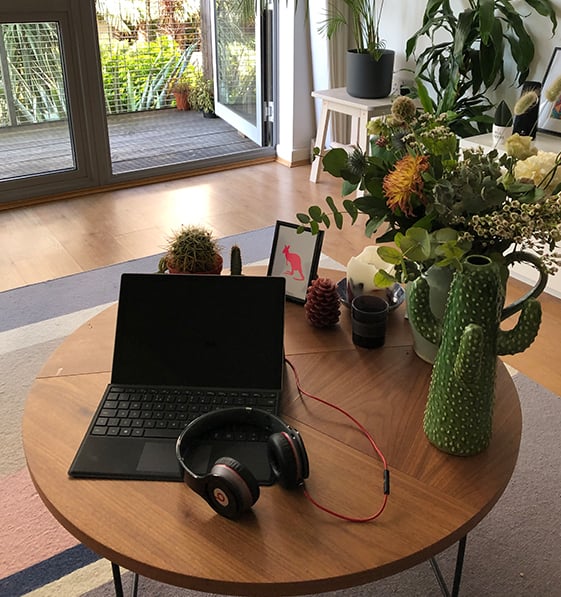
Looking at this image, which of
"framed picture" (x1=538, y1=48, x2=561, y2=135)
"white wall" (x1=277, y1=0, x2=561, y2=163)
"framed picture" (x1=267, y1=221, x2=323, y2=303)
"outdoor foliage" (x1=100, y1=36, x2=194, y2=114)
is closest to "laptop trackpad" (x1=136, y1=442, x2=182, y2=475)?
"framed picture" (x1=267, y1=221, x2=323, y2=303)

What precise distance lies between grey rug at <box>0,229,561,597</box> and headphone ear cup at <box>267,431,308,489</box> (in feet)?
1.83

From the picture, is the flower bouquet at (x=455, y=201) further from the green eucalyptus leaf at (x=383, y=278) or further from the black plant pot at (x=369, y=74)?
the black plant pot at (x=369, y=74)

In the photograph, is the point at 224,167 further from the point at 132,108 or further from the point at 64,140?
the point at 132,108

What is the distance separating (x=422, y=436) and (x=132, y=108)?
4.57 m

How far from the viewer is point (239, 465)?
2.99ft

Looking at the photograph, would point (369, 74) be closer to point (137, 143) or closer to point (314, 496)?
point (137, 143)

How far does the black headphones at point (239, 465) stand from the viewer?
90 centimetres

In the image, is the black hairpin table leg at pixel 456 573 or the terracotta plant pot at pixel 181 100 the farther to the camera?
the terracotta plant pot at pixel 181 100

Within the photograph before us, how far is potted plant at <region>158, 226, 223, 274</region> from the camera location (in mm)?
1382

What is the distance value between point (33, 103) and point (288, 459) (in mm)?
3058

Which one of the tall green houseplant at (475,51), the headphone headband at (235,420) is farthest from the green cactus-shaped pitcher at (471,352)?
the tall green houseplant at (475,51)

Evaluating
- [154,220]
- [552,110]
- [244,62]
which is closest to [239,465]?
[552,110]

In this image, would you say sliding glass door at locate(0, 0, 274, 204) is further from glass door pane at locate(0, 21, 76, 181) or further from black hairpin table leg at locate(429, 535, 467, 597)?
black hairpin table leg at locate(429, 535, 467, 597)

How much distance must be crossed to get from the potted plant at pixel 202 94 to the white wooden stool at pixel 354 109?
172 centimetres
